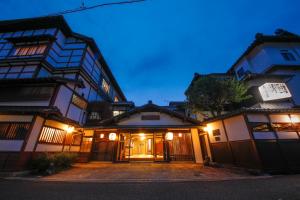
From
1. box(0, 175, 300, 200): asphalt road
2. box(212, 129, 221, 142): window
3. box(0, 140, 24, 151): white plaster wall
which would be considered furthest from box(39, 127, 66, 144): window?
box(212, 129, 221, 142): window

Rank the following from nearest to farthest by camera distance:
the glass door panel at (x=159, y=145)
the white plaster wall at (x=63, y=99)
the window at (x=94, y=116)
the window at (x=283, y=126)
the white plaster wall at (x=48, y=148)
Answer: the window at (x=283, y=126)
the white plaster wall at (x=48, y=148)
the white plaster wall at (x=63, y=99)
the glass door panel at (x=159, y=145)
the window at (x=94, y=116)

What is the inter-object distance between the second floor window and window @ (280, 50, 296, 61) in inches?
1262

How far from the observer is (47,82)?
12789mm

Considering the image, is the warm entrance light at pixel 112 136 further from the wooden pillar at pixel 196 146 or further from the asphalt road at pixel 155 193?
the wooden pillar at pixel 196 146

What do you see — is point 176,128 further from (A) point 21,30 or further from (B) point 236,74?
(A) point 21,30

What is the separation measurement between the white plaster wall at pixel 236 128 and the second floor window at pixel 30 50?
2283 cm

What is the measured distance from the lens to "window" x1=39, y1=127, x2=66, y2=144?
1102 centimetres

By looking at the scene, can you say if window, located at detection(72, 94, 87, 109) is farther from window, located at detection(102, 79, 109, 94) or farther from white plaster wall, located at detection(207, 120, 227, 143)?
white plaster wall, located at detection(207, 120, 227, 143)

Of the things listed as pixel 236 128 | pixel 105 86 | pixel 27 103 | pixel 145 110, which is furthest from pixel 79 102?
pixel 236 128

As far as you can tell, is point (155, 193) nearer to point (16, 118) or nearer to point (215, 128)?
point (215, 128)

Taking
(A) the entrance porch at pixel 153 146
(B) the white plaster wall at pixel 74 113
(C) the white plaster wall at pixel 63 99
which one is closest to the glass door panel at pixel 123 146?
(A) the entrance porch at pixel 153 146

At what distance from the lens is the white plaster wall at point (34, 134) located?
9775mm

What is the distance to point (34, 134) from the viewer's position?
10148 mm

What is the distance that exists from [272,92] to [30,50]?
29801 mm
